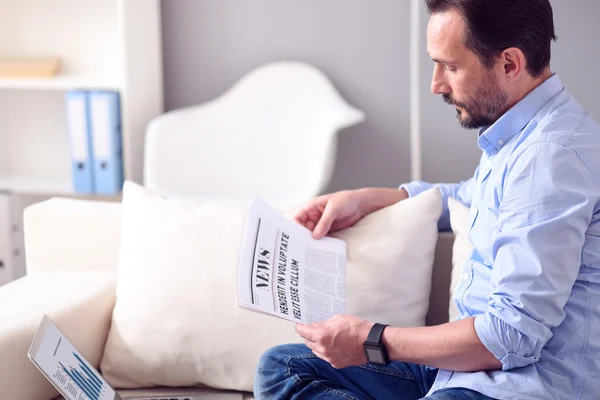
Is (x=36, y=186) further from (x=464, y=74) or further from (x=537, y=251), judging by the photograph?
(x=537, y=251)

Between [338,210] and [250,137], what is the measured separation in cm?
157

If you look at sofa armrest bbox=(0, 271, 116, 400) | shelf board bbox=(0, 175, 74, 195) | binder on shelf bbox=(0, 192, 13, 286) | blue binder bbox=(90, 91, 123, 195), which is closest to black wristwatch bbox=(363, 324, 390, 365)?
sofa armrest bbox=(0, 271, 116, 400)

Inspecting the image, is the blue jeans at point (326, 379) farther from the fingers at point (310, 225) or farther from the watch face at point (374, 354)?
the fingers at point (310, 225)

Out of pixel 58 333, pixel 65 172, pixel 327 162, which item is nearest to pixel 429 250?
pixel 58 333

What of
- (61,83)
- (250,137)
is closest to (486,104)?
(250,137)

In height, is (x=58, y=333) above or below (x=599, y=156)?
below

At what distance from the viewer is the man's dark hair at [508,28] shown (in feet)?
4.26

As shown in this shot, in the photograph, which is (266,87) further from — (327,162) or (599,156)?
(599,156)

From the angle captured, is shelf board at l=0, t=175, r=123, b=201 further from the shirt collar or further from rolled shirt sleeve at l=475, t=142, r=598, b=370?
rolled shirt sleeve at l=475, t=142, r=598, b=370

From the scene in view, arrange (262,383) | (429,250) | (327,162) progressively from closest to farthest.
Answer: (262,383) → (429,250) → (327,162)

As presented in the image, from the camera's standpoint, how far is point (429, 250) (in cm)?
169

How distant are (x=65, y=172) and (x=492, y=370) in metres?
2.61

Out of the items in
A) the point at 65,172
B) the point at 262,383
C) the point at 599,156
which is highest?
the point at 599,156

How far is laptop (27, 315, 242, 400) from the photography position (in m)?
1.41
